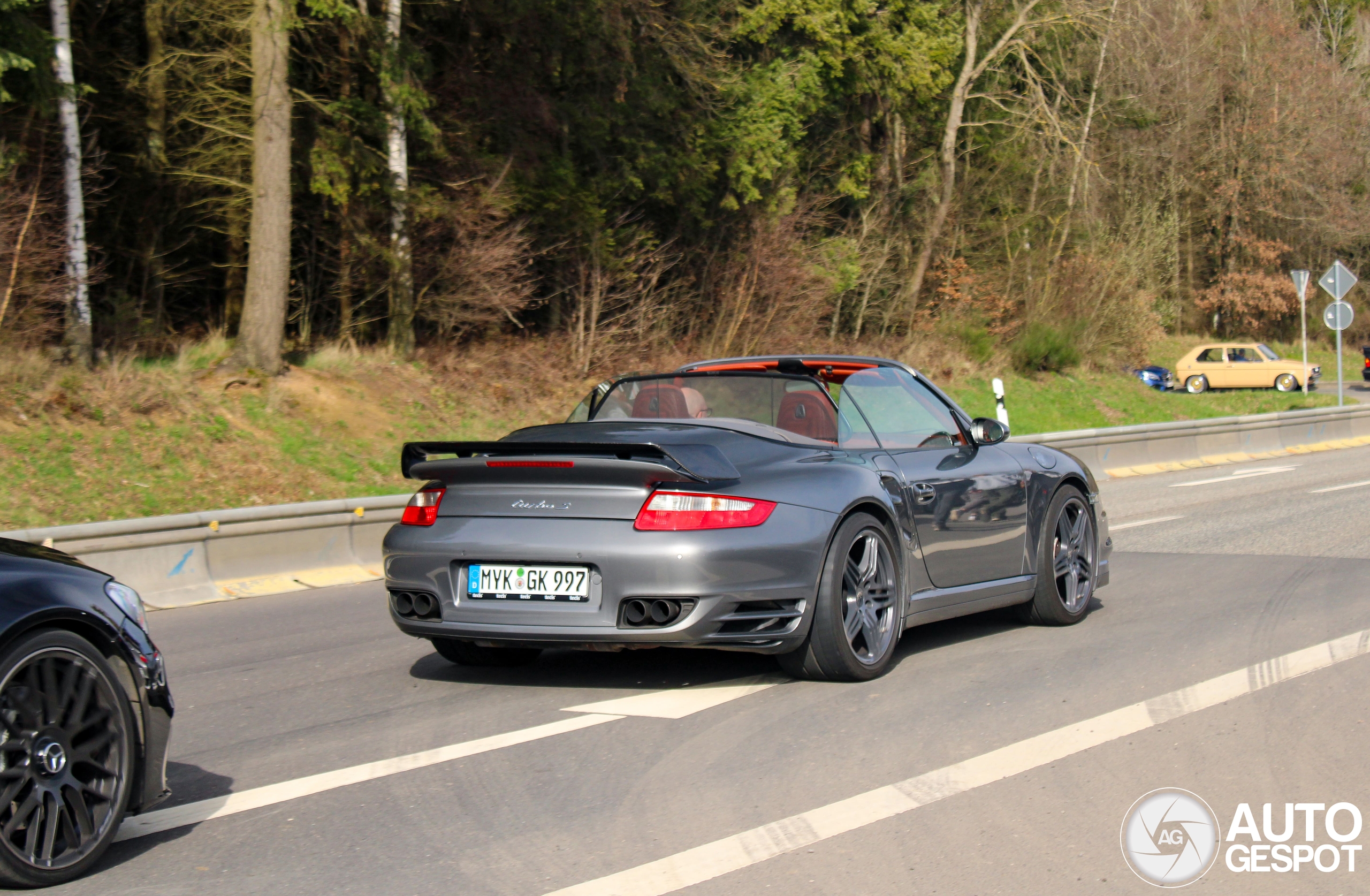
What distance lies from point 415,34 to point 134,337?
7174 mm

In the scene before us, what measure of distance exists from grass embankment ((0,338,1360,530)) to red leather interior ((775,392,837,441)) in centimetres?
787

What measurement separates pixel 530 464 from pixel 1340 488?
14508 mm

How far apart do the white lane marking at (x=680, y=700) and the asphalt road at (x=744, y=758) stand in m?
0.07

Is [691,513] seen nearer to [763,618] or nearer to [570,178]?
[763,618]

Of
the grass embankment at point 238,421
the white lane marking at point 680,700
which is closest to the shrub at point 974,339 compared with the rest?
the grass embankment at point 238,421

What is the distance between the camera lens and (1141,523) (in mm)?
13961

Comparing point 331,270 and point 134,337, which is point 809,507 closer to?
point 134,337

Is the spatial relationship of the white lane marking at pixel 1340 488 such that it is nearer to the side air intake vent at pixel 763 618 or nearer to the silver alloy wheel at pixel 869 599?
the silver alloy wheel at pixel 869 599

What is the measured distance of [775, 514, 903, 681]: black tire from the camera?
19.7ft

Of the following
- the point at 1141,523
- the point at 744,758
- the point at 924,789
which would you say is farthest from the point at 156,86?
the point at 924,789

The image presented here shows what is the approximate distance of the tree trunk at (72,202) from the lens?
16.4 m

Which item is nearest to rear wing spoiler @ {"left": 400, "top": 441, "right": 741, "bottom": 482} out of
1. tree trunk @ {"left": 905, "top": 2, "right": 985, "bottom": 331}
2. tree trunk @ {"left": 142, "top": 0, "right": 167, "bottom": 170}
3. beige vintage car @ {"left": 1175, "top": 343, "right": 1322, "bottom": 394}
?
tree trunk @ {"left": 142, "top": 0, "right": 167, "bottom": 170}

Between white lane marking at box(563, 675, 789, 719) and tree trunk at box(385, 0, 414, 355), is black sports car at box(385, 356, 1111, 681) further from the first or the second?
tree trunk at box(385, 0, 414, 355)

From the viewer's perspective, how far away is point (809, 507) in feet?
19.6
